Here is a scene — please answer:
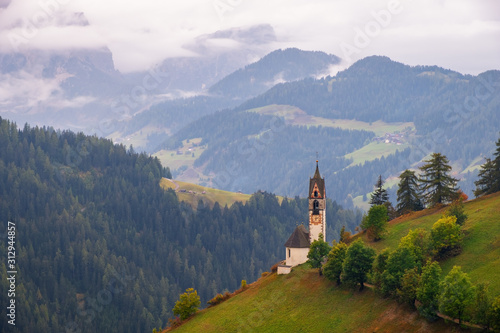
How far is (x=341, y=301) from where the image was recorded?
310 feet

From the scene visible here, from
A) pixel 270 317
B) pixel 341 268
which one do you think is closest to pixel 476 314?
pixel 341 268

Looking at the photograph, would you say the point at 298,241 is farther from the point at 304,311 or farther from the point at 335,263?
the point at 304,311

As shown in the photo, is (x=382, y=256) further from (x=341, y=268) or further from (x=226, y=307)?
(x=226, y=307)

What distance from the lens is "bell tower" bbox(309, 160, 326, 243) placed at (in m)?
120

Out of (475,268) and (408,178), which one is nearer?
(475,268)

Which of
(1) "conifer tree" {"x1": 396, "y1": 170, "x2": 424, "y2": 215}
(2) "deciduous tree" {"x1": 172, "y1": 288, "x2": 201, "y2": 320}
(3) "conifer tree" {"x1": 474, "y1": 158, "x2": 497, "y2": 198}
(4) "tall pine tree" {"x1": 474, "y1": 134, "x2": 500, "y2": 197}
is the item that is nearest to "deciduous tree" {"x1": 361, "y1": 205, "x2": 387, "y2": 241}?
(1) "conifer tree" {"x1": 396, "y1": 170, "x2": 424, "y2": 215}

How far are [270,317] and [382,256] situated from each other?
19777 millimetres

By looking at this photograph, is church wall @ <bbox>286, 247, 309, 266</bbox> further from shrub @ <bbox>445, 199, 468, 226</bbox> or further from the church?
shrub @ <bbox>445, 199, 468, 226</bbox>

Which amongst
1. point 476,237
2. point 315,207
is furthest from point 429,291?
point 315,207

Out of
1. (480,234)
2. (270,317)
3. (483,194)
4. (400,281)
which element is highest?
(483,194)

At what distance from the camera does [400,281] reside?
8450cm

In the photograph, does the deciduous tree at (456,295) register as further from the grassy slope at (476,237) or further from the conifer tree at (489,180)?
the conifer tree at (489,180)

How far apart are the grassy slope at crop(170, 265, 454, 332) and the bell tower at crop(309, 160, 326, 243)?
8.61 m

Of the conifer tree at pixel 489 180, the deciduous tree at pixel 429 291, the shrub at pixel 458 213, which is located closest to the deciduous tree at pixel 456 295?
the deciduous tree at pixel 429 291
